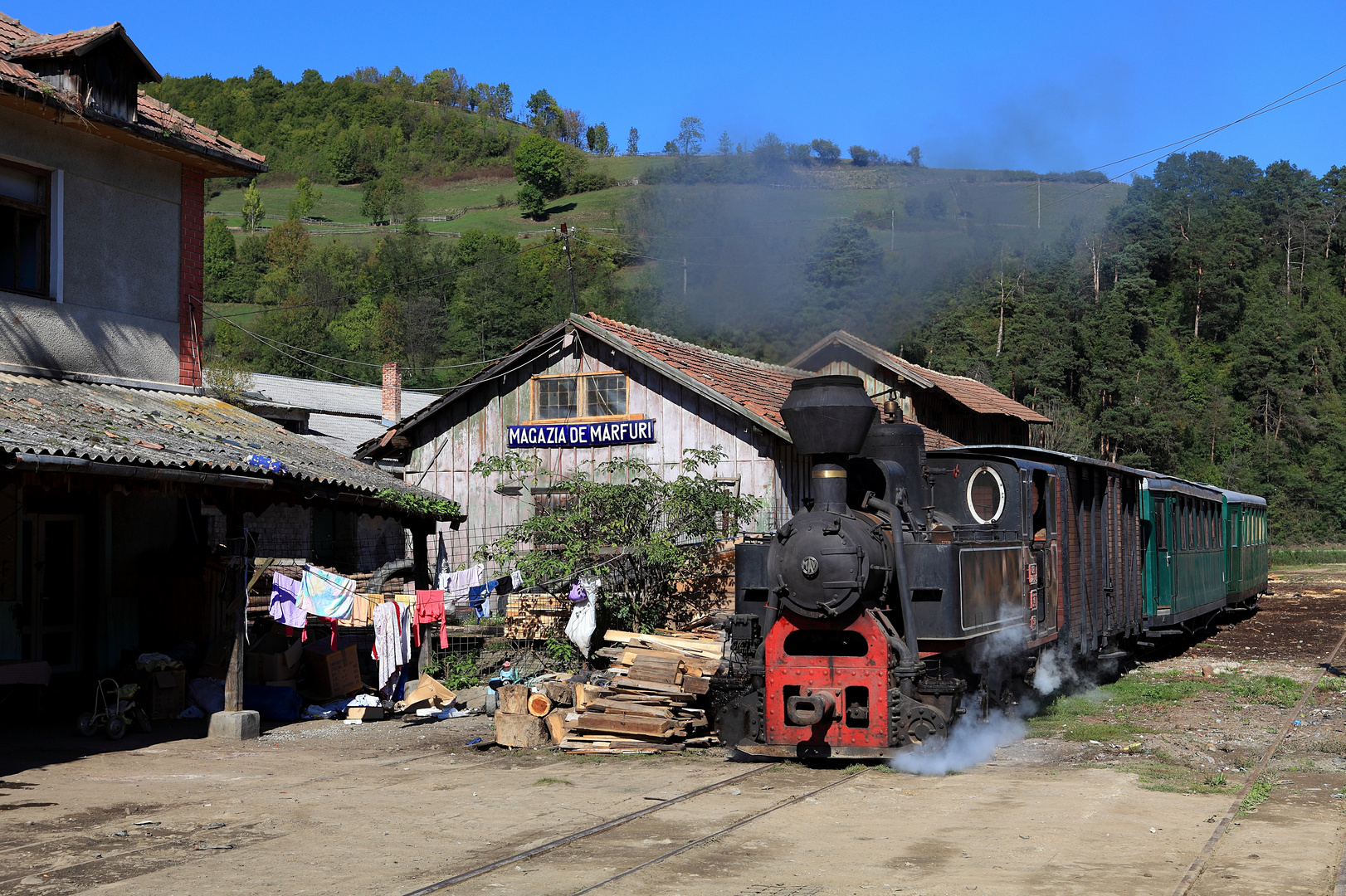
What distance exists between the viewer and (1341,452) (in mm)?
56031

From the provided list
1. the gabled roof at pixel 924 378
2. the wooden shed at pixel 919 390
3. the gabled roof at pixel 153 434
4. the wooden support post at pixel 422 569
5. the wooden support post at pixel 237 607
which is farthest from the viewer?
the wooden shed at pixel 919 390

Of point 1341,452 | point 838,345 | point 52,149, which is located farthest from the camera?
point 1341,452

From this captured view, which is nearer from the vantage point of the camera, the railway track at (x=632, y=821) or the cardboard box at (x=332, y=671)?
the railway track at (x=632, y=821)

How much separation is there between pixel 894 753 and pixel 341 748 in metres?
5.59

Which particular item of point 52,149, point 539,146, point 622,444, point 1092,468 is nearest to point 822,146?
point 622,444

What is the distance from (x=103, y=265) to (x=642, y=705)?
817cm

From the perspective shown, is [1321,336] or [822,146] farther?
[1321,336]

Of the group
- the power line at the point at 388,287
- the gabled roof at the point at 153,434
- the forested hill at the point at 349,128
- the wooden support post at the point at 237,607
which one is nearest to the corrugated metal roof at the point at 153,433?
the gabled roof at the point at 153,434

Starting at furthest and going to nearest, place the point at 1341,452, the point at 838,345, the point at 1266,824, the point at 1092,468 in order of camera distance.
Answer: the point at 1341,452
the point at 838,345
the point at 1092,468
the point at 1266,824

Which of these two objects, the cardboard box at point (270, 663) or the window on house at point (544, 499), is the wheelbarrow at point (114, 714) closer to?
the cardboard box at point (270, 663)

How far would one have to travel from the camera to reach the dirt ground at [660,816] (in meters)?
6.16

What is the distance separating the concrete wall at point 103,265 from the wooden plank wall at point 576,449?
19.6ft

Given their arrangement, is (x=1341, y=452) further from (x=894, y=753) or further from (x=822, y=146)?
(x=894, y=753)

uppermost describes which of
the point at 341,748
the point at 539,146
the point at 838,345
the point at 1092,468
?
the point at 539,146
